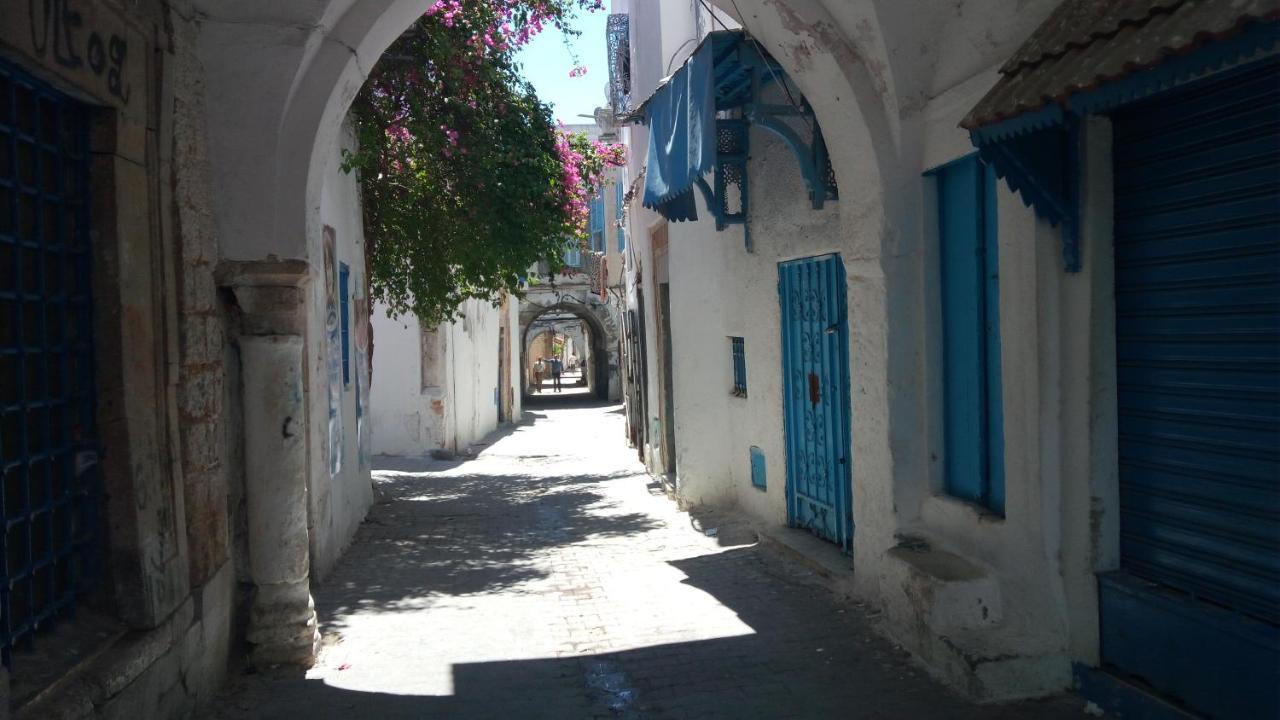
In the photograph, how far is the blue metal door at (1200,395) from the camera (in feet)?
9.83

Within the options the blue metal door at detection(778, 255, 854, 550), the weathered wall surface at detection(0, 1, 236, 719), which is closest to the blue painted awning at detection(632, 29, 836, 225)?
the blue metal door at detection(778, 255, 854, 550)

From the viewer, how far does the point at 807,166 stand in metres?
6.38

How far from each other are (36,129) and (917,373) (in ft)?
12.5

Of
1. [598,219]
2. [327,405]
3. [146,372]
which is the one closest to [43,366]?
[146,372]

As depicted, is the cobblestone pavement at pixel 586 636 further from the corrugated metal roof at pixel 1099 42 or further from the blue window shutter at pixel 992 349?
the corrugated metal roof at pixel 1099 42

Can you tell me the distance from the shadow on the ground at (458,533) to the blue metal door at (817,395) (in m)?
1.84

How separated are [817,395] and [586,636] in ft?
8.27

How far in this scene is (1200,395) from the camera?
328cm

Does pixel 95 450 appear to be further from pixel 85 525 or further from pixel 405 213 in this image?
pixel 405 213

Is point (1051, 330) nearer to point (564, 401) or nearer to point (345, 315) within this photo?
point (345, 315)

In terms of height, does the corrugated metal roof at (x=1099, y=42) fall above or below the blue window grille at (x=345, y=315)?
above

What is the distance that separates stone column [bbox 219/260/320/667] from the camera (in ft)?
14.8

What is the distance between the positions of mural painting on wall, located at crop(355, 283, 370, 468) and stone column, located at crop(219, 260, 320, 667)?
411cm

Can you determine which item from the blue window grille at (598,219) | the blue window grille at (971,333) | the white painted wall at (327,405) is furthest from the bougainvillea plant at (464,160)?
the blue window grille at (598,219)
